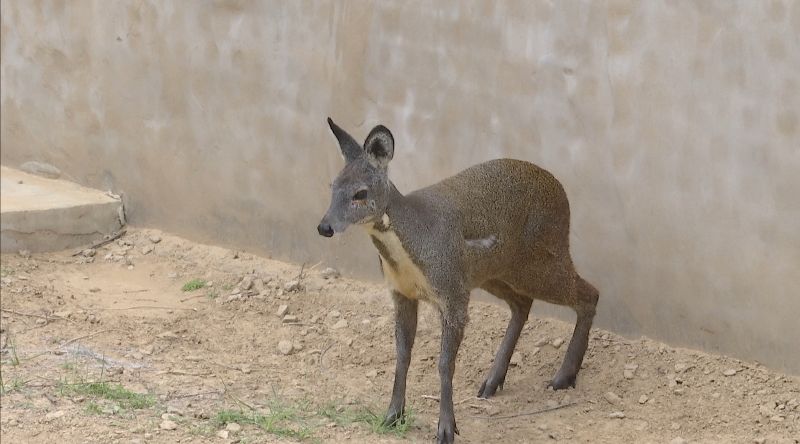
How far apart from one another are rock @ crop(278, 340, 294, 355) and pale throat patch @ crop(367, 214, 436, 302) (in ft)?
4.53

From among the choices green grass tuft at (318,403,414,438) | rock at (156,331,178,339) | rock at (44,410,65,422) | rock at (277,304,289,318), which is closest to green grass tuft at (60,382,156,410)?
rock at (44,410,65,422)

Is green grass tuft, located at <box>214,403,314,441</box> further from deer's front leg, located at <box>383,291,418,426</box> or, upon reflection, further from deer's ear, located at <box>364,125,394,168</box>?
deer's ear, located at <box>364,125,394,168</box>

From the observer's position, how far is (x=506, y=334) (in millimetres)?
5941

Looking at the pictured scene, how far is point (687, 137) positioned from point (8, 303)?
424 cm

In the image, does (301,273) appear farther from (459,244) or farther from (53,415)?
(53,415)

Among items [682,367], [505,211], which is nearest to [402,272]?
[505,211]

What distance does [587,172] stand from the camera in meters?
6.02

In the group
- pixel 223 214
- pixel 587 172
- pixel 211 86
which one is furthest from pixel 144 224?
pixel 587 172

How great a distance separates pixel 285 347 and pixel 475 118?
1.76 m

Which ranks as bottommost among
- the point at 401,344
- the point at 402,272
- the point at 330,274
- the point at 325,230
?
the point at 330,274

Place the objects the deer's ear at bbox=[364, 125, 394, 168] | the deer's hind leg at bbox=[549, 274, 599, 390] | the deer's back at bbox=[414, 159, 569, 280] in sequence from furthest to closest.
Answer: the deer's hind leg at bbox=[549, 274, 599, 390], the deer's back at bbox=[414, 159, 569, 280], the deer's ear at bbox=[364, 125, 394, 168]

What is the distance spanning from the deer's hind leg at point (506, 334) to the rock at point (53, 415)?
2180 millimetres

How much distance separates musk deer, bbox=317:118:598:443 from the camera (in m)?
4.96

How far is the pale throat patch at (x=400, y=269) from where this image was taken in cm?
500
